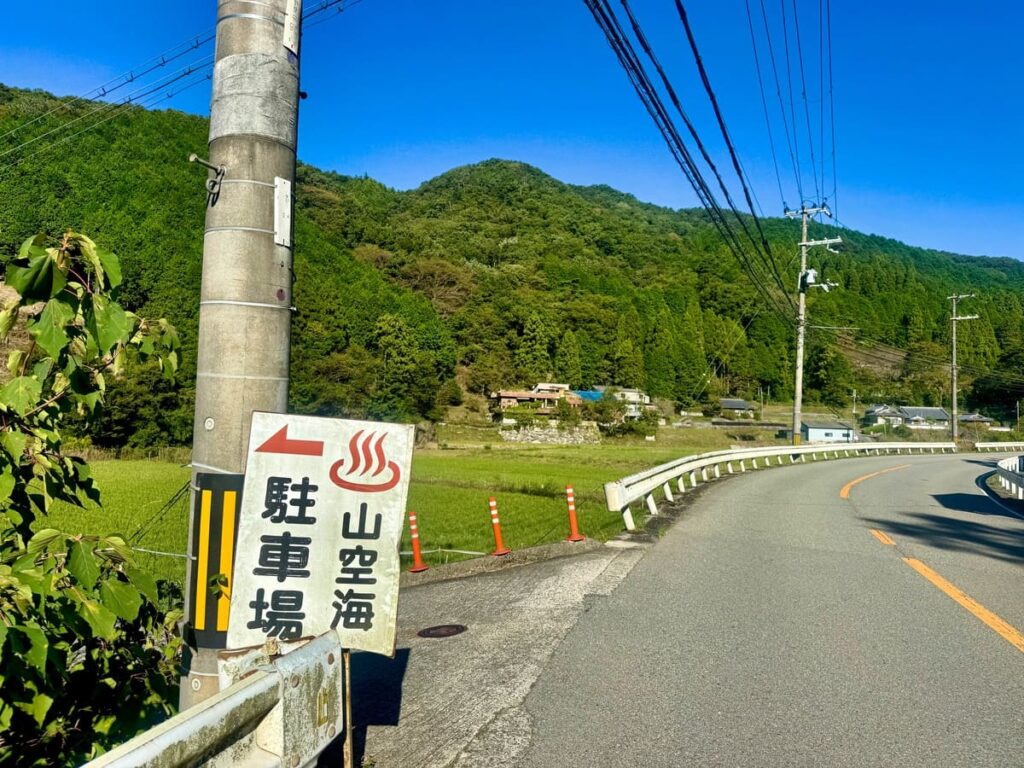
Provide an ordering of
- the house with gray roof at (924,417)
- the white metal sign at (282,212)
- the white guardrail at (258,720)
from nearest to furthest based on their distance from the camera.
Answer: the white guardrail at (258,720) → the white metal sign at (282,212) → the house with gray roof at (924,417)

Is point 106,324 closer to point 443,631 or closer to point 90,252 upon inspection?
point 90,252

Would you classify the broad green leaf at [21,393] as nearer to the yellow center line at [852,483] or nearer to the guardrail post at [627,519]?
the guardrail post at [627,519]

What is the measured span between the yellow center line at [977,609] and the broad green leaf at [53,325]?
6304mm

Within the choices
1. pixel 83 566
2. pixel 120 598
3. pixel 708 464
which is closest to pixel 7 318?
pixel 83 566

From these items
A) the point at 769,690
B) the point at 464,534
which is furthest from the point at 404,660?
the point at 464,534

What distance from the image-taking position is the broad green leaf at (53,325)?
210 cm

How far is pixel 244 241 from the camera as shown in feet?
10.5

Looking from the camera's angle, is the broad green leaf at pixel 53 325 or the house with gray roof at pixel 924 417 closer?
the broad green leaf at pixel 53 325

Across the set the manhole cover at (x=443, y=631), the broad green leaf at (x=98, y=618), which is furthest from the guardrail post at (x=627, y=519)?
the broad green leaf at (x=98, y=618)

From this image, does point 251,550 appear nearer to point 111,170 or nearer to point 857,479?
point 857,479

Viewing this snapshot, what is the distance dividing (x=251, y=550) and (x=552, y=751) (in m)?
1.86

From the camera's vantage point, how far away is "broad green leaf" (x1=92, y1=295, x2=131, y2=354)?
2.21m

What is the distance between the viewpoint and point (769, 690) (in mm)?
4352

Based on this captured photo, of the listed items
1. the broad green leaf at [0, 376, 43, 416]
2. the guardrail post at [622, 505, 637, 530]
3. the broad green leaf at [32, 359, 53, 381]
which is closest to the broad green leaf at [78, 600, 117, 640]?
the broad green leaf at [0, 376, 43, 416]
